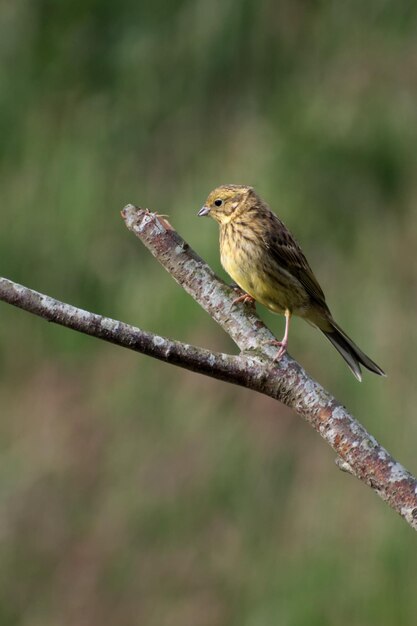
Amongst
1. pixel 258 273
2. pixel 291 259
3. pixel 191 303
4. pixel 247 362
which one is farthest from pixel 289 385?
pixel 191 303

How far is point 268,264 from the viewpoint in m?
4.99

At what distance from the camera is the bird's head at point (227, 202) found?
5.24 metres

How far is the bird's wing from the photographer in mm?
5066

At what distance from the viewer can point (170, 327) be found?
Answer: 8031mm

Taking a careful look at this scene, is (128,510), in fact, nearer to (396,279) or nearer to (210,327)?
(210,327)

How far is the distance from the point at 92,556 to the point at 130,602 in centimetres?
42

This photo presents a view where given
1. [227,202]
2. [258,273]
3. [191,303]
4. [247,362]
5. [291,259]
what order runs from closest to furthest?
1. [247,362]
2. [258,273]
3. [291,259]
4. [227,202]
5. [191,303]

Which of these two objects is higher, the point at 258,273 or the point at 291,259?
the point at 291,259

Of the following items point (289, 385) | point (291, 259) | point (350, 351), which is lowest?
point (289, 385)

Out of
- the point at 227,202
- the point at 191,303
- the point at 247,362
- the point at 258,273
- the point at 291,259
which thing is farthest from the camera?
the point at 191,303

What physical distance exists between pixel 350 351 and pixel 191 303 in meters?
2.91

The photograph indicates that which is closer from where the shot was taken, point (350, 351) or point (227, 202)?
point (350, 351)

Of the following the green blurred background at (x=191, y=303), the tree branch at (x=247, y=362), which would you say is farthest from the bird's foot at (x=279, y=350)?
the green blurred background at (x=191, y=303)

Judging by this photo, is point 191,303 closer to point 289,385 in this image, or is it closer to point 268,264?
point 268,264
